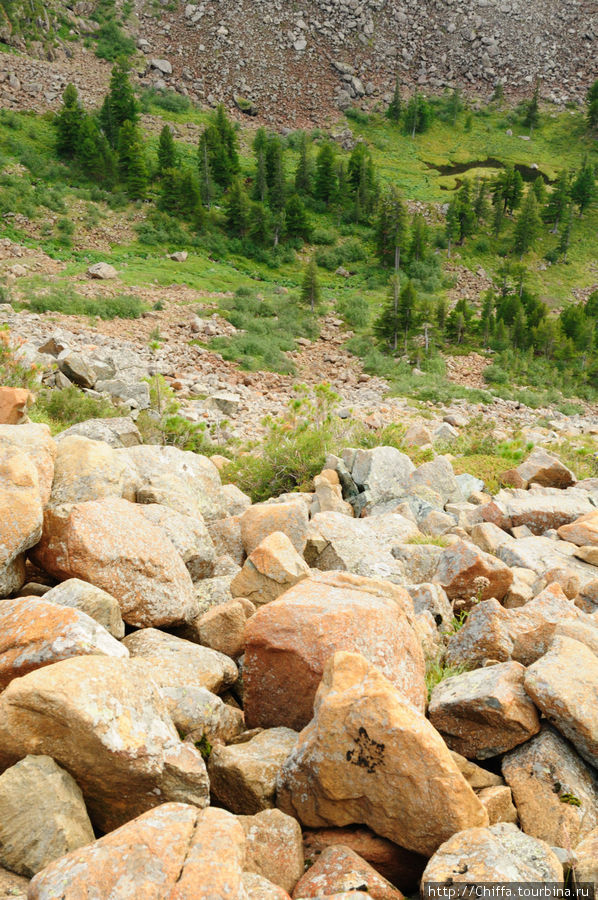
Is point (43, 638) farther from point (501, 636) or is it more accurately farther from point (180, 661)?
point (501, 636)

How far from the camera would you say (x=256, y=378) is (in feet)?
75.0

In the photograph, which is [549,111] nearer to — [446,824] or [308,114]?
[308,114]

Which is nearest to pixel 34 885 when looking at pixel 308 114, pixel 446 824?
pixel 446 824

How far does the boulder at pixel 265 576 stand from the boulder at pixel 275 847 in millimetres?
2240

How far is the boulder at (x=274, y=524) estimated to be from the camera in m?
6.80

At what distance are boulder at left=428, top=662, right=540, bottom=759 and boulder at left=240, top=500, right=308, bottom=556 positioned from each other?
310 cm

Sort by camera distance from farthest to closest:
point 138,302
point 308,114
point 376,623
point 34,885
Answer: point 308,114 < point 138,302 < point 376,623 < point 34,885

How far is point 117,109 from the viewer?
200 ft

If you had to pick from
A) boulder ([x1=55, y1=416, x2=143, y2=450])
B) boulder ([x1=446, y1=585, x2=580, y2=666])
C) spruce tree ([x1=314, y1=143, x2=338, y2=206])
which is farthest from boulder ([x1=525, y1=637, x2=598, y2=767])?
spruce tree ([x1=314, y1=143, x2=338, y2=206])

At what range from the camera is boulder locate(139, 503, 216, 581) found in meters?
5.54

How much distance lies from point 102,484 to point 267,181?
62.5 m

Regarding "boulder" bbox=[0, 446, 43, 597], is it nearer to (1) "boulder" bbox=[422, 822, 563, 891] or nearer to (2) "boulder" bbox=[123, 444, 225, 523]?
(2) "boulder" bbox=[123, 444, 225, 523]

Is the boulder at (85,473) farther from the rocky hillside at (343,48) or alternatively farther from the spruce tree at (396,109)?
the spruce tree at (396,109)

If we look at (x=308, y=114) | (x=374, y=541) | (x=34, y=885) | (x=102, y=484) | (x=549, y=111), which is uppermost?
(x=549, y=111)
